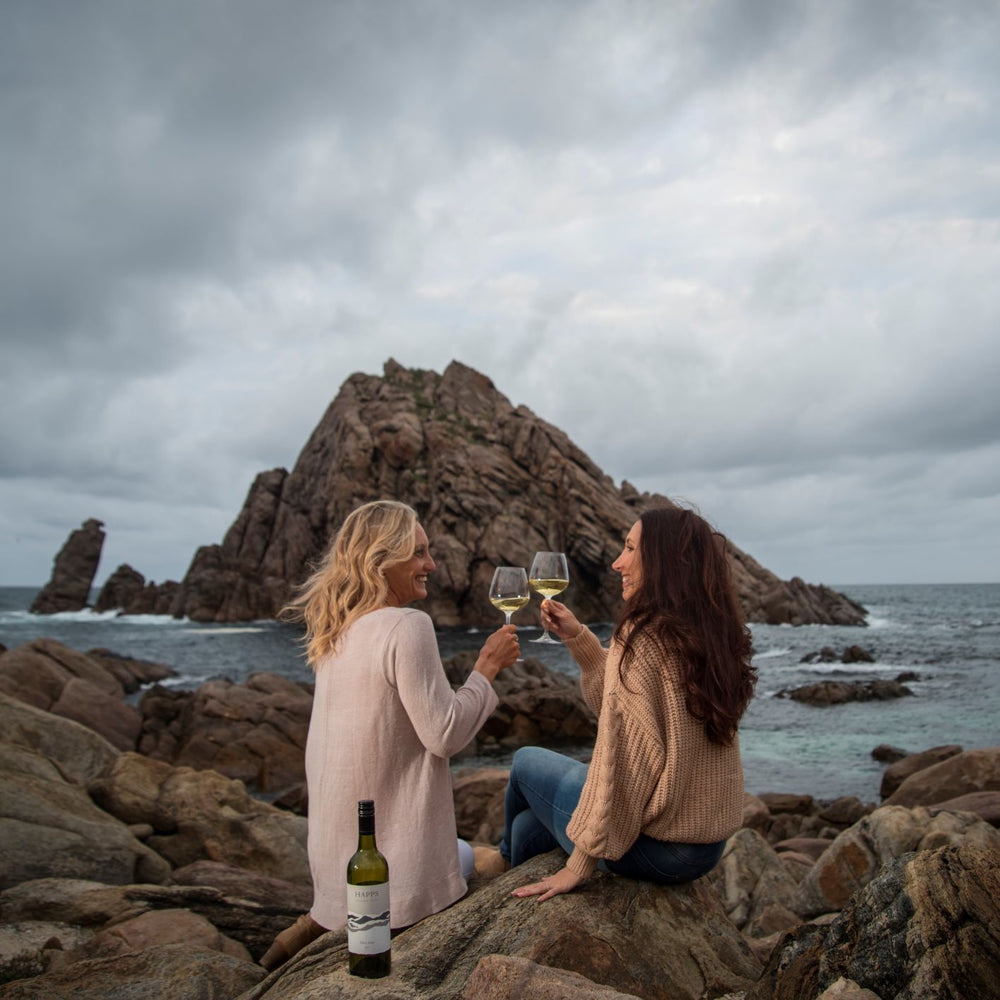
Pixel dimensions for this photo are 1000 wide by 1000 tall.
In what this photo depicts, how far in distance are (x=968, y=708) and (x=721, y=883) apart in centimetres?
2196

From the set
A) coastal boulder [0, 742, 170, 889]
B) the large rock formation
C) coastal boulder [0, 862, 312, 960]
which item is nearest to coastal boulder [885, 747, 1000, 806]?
coastal boulder [0, 862, 312, 960]

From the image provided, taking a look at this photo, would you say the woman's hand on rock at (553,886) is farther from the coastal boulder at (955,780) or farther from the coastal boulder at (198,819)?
the coastal boulder at (955,780)

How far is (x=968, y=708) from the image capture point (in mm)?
26219

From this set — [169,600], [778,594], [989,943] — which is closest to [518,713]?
[989,943]

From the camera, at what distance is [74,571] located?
97.9 meters

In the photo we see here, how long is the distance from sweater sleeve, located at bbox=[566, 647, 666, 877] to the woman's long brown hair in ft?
0.50

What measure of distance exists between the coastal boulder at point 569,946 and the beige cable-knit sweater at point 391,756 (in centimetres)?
22

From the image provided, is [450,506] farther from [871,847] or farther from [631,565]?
[631,565]

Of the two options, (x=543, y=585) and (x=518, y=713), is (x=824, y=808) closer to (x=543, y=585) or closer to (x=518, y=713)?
(x=518, y=713)

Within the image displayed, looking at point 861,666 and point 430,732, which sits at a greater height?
point 430,732

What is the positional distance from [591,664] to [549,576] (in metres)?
0.53

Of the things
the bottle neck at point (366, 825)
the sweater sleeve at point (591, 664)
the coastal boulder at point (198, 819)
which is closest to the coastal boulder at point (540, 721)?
the coastal boulder at point (198, 819)

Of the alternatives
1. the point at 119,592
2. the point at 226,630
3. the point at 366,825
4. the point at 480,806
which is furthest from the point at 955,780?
the point at 119,592

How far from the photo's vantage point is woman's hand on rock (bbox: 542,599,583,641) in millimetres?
4140
